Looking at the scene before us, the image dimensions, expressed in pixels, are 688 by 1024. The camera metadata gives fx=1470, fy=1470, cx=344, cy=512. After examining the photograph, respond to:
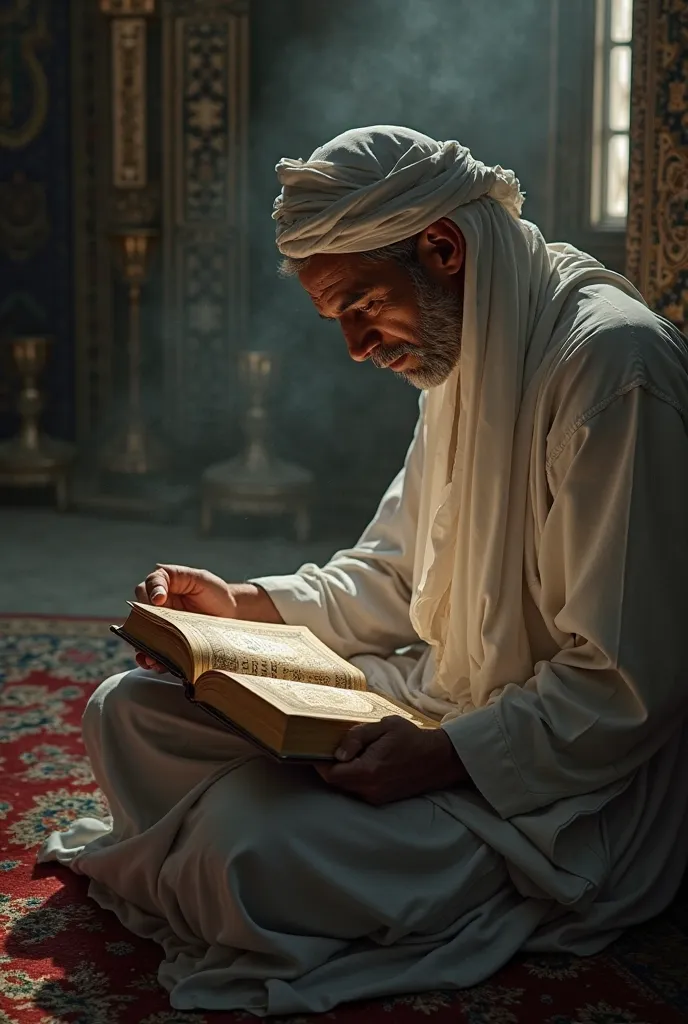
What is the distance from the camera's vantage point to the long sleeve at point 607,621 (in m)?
2.33

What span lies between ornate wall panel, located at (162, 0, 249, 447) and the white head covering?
5.06 m

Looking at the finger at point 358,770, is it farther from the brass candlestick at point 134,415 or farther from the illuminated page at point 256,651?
the brass candlestick at point 134,415

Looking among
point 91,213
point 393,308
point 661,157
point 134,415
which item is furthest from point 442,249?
point 91,213

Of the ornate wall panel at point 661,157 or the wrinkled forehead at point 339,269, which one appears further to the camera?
the ornate wall panel at point 661,157

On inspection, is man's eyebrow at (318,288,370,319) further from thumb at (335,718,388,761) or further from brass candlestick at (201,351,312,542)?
A: brass candlestick at (201,351,312,542)

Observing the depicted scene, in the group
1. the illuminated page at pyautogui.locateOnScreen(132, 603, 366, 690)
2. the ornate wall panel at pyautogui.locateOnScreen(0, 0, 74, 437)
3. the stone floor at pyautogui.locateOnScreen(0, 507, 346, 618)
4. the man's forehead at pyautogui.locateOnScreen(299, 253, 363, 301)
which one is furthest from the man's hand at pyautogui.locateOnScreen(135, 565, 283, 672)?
the ornate wall panel at pyautogui.locateOnScreen(0, 0, 74, 437)

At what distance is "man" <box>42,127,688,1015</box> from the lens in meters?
2.28

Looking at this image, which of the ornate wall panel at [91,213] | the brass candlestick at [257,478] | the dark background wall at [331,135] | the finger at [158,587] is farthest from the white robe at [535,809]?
the ornate wall panel at [91,213]

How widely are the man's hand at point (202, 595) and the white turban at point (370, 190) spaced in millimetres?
663

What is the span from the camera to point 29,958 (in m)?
2.43

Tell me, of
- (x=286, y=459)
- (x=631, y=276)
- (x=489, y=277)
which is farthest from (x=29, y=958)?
(x=286, y=459)

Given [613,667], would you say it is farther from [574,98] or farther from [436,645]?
[574,98]

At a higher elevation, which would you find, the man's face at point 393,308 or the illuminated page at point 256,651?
the man's face at point 393,308

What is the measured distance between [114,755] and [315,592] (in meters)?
0.54
